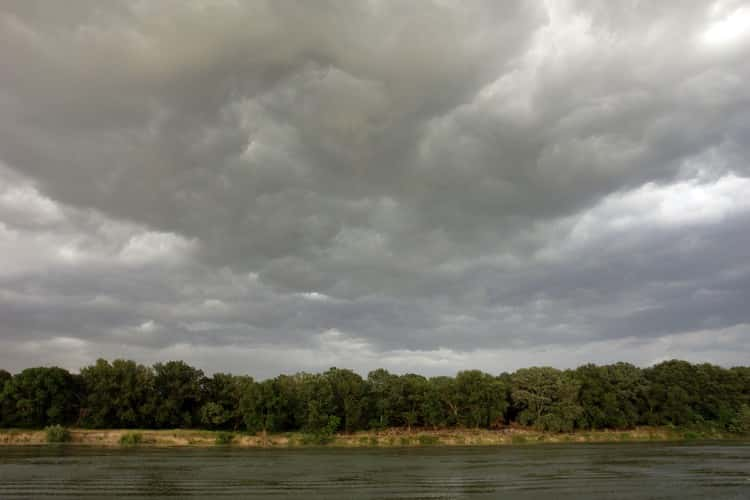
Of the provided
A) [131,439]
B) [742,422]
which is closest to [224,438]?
[131,439]

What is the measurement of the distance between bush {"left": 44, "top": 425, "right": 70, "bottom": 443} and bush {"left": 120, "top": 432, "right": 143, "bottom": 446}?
1145 centimetres

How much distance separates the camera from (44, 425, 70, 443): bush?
113 m

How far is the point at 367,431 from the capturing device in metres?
128

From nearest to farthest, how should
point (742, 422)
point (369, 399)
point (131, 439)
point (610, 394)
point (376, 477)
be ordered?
point (376, 477)
point (131, 439)
point (369, 399)
point (610, 394)
point (742, 422)

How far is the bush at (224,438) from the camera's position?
117m

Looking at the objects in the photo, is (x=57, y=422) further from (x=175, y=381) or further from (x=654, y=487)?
(x=654, y=487)

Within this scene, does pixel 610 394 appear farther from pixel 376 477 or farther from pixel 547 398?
pixel 376 477

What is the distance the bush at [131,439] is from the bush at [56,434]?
451 inches

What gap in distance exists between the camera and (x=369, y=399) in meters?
128

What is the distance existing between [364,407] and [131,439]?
49.2m

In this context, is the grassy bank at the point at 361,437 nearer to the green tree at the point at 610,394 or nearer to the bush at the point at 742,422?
the green tree at the point at 610,394

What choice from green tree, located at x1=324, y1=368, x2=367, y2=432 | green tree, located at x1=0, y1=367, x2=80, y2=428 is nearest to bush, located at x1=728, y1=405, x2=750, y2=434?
green tree, located at x1=324, y1=368, x2=367, y2=432

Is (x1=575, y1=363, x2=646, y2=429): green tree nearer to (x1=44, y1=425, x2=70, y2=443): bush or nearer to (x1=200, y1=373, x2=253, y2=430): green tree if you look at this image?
(x1=200, y1=373, x2=253, y2=430): green tree

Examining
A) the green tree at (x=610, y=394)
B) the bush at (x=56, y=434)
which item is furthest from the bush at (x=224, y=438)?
the green tree at (x=610, y=394)
